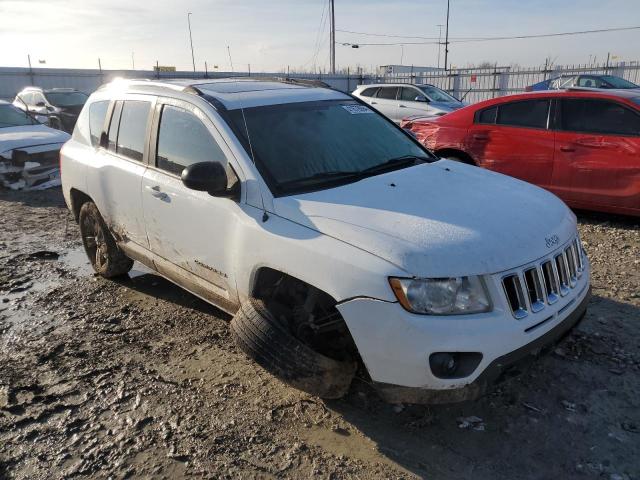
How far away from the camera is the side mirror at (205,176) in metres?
3.10

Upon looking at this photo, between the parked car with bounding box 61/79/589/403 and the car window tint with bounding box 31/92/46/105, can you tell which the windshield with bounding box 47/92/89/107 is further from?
the parked car with bounding box 61/79/589/403

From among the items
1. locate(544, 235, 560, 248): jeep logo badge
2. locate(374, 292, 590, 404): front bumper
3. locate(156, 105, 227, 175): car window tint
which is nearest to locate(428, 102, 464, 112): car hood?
locate(156, 105, 227, 175): car window tint

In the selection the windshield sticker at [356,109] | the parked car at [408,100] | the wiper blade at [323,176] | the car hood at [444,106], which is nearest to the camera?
the wiper blade at [323,176]

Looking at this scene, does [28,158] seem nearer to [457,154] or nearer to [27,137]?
[27,137]

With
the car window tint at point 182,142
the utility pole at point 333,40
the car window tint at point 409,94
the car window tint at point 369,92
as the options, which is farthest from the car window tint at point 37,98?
the utility pole at point 333,40

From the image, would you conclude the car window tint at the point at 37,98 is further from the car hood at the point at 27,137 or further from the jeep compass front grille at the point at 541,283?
the jeep compass front grille at the point at 541,283

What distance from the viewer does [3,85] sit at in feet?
81.8

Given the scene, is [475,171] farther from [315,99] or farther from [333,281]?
[333,281]

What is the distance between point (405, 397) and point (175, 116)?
2.50 metres

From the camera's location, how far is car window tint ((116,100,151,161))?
164 inches

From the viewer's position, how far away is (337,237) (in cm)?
272

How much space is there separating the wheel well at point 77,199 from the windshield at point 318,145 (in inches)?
98.3

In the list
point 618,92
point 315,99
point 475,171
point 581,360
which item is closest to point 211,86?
point 315,99

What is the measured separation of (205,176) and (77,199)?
2870 mm
